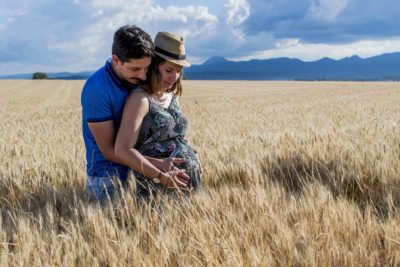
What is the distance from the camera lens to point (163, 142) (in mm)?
2346

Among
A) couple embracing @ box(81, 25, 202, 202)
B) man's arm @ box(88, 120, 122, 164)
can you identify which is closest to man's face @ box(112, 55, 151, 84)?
couple embracing @ box(81, 25, 202, 202)

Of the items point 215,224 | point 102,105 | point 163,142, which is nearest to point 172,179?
point 163,142

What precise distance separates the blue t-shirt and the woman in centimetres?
13

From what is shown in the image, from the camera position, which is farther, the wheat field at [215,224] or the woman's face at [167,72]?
the woman's face at [167,72]

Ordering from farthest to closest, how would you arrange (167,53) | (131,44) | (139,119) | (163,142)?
(163,142)
(167,53)
(139,119)
(131,44)

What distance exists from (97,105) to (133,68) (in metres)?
0.34

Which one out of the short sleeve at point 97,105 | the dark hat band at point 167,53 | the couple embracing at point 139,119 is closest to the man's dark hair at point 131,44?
the couple embracing at point 139,119

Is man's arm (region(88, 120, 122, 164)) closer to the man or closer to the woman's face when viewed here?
the man

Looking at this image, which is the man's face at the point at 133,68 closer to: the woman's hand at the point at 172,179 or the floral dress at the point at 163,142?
the floral dress at the point at 163,142

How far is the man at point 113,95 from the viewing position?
2.03 meters

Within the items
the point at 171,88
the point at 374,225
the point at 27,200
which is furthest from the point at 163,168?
the point at 374,225

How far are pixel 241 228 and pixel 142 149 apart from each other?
3.65 feet

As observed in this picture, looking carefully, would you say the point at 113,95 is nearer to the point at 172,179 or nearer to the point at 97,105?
the point at 97,105

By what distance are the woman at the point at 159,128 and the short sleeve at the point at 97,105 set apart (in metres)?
0.13
